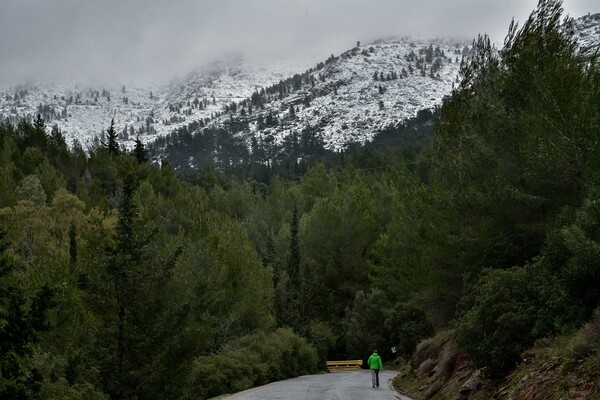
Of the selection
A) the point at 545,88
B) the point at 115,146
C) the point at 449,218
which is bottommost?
the point at 449,218

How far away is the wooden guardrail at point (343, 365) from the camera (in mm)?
47097

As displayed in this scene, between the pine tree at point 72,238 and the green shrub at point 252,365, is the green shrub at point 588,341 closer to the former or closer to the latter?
the green shrub at point 252,365

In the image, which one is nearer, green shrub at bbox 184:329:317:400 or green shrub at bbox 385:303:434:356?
green shrub at bbox 184:329:317:400

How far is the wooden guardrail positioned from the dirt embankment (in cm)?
2852

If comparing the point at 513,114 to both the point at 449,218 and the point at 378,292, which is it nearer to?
the point at 449,218

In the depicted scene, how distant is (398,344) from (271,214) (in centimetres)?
3955

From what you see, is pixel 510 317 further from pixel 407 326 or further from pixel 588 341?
pixel 407 326

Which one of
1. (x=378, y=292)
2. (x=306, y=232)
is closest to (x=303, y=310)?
(x=378, y=292)

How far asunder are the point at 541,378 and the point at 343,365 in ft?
125

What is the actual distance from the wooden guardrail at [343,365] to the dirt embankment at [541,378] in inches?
1123

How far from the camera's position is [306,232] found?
61125 mm

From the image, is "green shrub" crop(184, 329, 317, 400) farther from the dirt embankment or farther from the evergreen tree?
the evergreen tree

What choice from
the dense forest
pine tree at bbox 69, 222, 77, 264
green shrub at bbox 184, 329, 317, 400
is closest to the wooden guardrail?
the dense forest

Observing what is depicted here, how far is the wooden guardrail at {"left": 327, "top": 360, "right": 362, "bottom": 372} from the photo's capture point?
1854 inches
